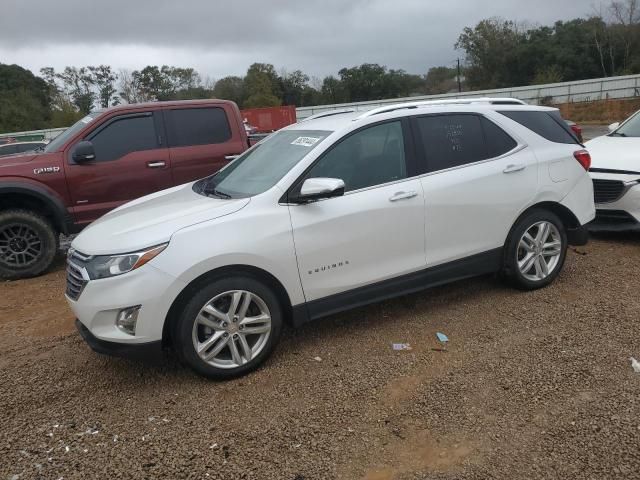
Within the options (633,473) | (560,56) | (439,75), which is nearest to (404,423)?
(633,473)

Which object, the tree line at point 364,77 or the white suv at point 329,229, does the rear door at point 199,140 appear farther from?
the tree line at point 364,77

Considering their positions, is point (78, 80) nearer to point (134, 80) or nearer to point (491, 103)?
point (134, 80)

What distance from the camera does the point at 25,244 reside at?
6.11m

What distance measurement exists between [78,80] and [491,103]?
69382mm

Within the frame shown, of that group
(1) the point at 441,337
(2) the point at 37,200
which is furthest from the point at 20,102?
(1) the point at 441,337

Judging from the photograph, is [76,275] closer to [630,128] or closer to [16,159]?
[16,159]

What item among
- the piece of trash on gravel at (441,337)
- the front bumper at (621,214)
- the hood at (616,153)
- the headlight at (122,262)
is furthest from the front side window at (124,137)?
the hood at (616,153)

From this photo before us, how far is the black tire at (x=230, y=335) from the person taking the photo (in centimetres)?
325

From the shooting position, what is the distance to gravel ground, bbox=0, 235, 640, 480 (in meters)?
2.66

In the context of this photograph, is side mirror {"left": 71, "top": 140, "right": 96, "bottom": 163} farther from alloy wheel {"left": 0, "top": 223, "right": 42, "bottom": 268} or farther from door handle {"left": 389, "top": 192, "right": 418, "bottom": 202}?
door handle {"left": 389, "top": 192, "right": 418, "bottom": 202}

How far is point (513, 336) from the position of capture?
3.89 m

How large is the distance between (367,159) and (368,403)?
1.76 m

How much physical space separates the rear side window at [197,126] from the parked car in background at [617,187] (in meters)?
4.54

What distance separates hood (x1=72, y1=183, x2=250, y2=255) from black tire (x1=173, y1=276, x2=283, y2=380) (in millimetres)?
419
